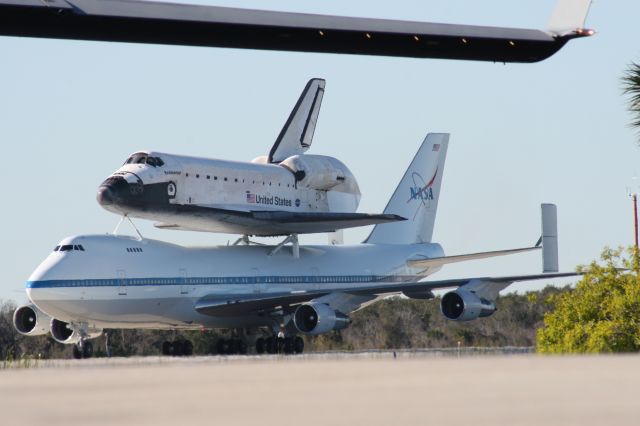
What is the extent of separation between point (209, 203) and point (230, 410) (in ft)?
97.1

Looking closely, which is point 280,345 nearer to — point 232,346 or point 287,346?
point 287,346

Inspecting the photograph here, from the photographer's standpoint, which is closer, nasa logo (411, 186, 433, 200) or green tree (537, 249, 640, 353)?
green tree (537, 249, 640, 353)

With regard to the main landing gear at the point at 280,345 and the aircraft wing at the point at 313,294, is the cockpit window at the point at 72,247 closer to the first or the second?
the aircraft wing at the point at 313,294

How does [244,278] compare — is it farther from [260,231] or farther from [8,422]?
[8,422]

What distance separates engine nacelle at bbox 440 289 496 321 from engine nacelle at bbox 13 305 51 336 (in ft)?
41.7

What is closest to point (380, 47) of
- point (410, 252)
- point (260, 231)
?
point (260, 231)

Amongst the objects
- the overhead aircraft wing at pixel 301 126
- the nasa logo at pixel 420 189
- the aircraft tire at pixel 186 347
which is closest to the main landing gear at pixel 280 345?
the aircraft tire at pixel 186 347

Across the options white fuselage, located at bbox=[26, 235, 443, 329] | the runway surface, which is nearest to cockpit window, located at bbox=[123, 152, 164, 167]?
white fuselage, located at bbox=[26, 235, 443, 329]

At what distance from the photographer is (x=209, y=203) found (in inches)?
1596

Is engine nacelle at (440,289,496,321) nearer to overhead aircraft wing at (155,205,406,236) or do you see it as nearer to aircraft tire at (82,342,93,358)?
overhead aircraft wing at (155,205,406,236)

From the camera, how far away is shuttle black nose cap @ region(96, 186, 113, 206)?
38.2 m

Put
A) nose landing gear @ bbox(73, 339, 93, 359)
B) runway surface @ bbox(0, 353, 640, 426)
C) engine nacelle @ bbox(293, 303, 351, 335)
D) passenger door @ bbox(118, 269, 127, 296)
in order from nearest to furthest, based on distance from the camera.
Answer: runway surface @ bbox(0, 353, 640, 426), nose landing gear @ bbox(73, 339, 93, 359), passenger door @ bbox(118, 269, 127, 296), engine nacelle @ bbox(293, 303, 351, 335)

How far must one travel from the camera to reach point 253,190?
4219 cm

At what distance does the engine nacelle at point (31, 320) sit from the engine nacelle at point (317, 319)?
8.13 metres
